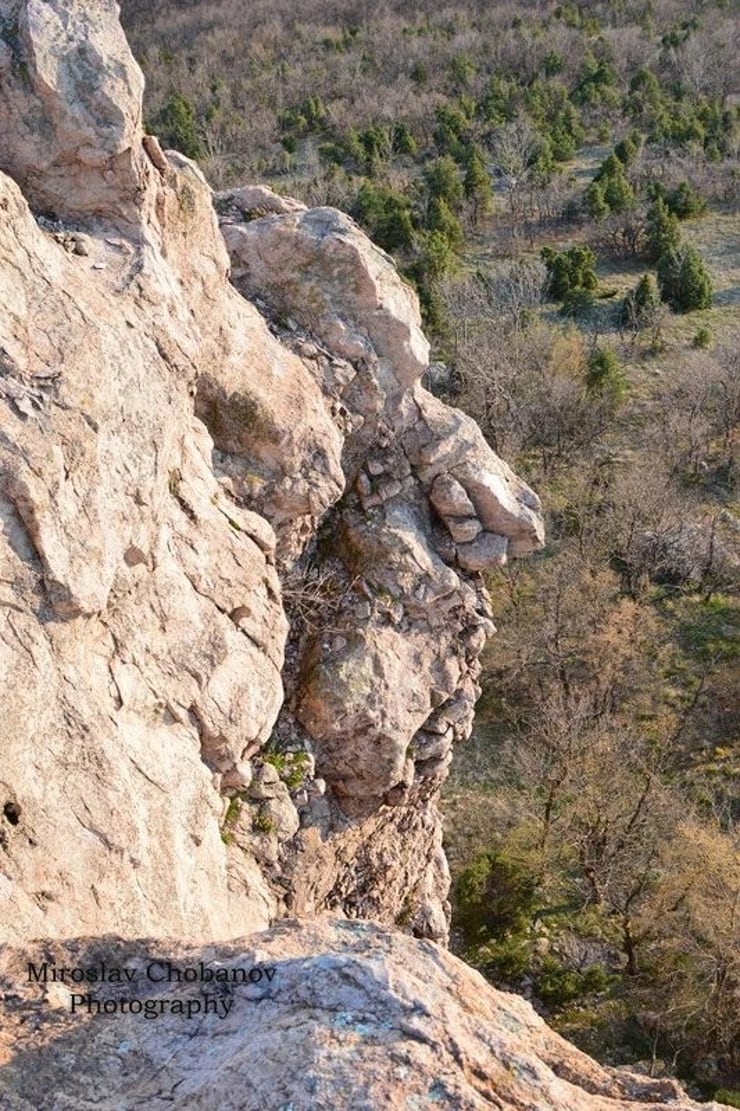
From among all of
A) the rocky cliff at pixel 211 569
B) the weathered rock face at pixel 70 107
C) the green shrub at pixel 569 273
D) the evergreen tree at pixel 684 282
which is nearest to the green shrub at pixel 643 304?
→ the evergreen tree at pixel 684 282

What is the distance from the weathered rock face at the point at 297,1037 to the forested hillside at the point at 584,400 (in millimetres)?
13870

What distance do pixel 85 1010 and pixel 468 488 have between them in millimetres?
11028

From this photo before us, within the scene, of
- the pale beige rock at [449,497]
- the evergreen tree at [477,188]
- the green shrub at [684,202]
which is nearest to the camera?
the pale beige rock at [449,497]

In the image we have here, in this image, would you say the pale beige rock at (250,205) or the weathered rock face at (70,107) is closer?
the weathered rock face at (70,107)

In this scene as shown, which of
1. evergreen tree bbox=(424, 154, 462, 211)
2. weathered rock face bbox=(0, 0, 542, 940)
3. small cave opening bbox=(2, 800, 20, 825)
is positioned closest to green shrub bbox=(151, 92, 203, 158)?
evergreen tree bbox=(424, 154, 462, 211)

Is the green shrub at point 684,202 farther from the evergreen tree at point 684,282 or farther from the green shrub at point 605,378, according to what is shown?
the green shrub at point 605,378

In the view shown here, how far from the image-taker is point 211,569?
1124 centimetres

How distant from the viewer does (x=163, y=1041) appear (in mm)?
5992

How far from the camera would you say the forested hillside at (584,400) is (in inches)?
811

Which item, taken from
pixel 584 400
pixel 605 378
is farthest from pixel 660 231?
pixel 584 400

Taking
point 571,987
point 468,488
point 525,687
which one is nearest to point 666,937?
point 571,987

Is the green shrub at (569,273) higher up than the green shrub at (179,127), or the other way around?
the green shrub at (179,127)

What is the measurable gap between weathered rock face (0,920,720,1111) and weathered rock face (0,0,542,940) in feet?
4.35

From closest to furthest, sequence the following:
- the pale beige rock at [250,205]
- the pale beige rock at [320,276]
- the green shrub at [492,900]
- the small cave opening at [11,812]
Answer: the small cave opening at [11,812], the pale beige rock at [320,276], the pale beige rock at [250,205], the green shrub at [492,900]
